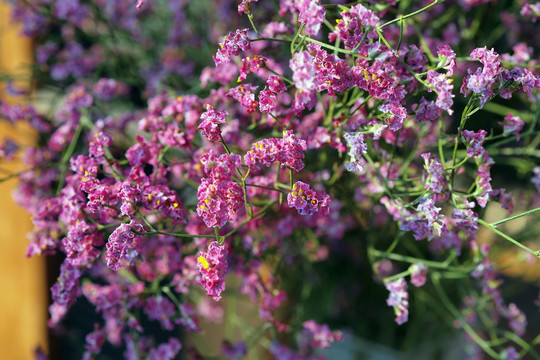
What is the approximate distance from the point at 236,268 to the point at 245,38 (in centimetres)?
27

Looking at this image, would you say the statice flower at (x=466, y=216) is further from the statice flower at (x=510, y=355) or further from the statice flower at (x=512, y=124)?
the statice flower at (x=510, y=355)

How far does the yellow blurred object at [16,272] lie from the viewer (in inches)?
35.3

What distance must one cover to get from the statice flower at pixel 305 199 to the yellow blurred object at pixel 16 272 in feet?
2.15

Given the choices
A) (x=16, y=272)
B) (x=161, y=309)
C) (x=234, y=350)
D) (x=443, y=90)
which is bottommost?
(x=16, y=272)


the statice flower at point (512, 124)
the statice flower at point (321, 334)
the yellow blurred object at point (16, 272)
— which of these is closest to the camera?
the statice flower at point (512, 124)

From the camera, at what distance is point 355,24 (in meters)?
0.39

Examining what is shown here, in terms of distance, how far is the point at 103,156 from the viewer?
47cm

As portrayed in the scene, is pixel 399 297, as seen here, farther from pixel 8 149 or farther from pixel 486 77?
pixel 8 149

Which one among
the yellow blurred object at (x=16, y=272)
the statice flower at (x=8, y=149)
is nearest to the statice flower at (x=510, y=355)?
the statice flower at (x=8, y=149)

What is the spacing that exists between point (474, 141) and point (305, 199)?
15 centimetres

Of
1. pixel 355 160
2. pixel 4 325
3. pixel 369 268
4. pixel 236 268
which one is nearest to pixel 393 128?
pixel 355 160

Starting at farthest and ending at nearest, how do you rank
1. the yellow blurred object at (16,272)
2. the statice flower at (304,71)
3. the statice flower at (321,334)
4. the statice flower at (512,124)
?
the yellow blurred object at (16,272), the statice flower at (321,334), the statice flower at (512,124), the statice flower at (304,71)

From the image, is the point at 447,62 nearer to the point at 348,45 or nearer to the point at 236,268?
the point at 348,45

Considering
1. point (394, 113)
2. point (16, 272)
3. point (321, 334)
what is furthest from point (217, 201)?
point (16, 272)
